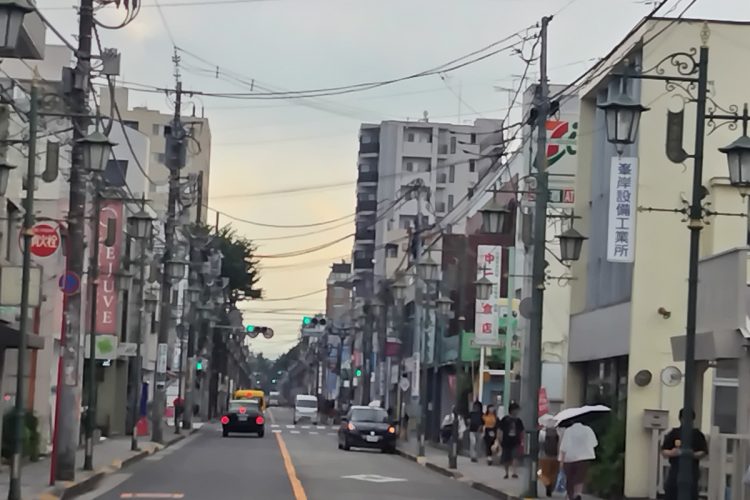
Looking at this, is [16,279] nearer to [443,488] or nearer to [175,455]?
[443,488]

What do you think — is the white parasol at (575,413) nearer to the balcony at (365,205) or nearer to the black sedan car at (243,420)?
the black sedan car at (243,420)

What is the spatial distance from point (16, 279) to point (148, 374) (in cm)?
4492

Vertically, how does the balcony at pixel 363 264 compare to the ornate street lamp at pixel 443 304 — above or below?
above

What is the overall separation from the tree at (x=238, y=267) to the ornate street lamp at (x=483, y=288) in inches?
2329

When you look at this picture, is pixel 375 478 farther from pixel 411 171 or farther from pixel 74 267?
pixel 411 171

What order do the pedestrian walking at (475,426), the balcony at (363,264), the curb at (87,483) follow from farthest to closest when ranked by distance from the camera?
the balcony at (363,264) → the pedestrian walking at (475,426) → the curb at (87,483)

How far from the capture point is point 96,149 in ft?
82.1

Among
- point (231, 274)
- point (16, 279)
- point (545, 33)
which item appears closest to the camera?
point (16, 279)

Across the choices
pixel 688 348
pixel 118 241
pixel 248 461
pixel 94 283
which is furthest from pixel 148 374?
pixel 688 348

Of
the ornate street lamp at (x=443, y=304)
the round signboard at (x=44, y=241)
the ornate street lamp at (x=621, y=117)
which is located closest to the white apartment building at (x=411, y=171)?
the ornate street lamp at (x=443, y=304)

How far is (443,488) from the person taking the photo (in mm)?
32812

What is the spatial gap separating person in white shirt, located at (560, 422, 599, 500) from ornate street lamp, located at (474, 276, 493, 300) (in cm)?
1846

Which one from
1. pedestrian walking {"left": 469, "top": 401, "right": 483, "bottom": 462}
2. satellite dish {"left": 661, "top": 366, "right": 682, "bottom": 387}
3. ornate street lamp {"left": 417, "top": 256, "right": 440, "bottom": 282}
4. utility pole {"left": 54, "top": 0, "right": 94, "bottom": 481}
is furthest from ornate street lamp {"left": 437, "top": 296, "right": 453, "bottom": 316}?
utility pole {"left": 54, "top": 0, "right": 94, "bottom": 481}

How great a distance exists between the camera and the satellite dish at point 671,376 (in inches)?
1117
